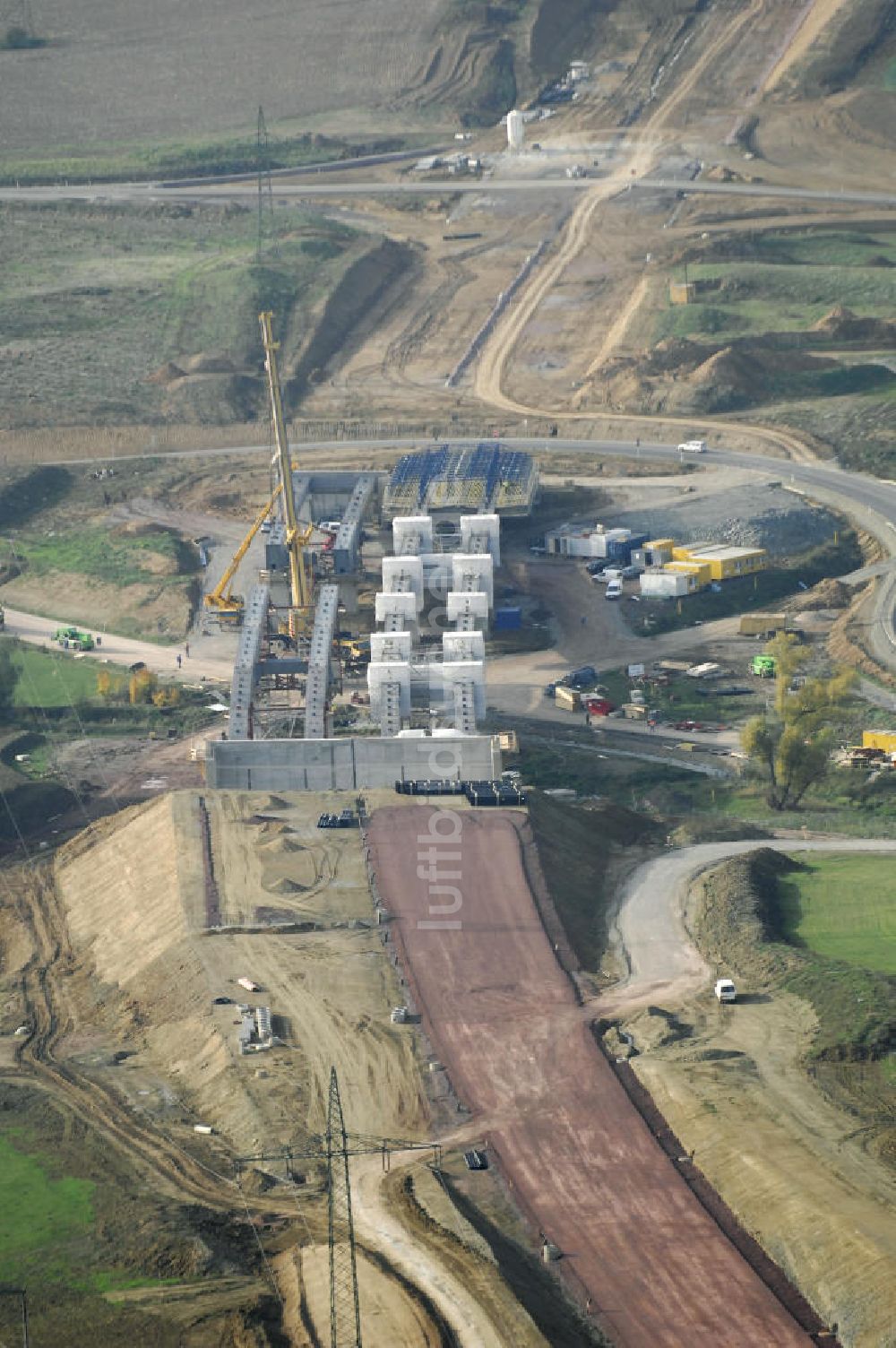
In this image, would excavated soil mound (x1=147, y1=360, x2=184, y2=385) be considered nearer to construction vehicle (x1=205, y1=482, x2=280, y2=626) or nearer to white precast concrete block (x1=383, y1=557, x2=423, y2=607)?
construction vehicle (x1=205, y1=482, x2=280, y2=626)

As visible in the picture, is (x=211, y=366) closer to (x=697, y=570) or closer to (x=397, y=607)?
(x=697, y=570)

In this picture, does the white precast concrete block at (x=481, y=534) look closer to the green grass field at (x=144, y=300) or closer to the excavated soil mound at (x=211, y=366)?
the green grass field at (x=144, y=300)

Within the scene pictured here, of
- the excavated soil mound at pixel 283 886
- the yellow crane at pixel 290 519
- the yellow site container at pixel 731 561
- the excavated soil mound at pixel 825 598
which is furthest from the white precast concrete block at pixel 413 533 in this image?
the excavated soil mound at pixel 283 886

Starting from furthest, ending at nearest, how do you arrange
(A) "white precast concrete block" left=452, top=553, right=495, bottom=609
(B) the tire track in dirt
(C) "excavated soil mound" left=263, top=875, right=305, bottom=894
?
(B) the tire track in dirt, (A) "white precast concrete block" left=452, top=553, right=495, bottom=609, (C) "excavated soil mound" left=263, top=875, right=305, bottom=894

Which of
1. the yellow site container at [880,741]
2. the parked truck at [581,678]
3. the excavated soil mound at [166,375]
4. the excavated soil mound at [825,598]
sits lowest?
the yellow site container at [880,741]

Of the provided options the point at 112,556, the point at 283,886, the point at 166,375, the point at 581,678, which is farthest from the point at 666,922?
the point at 166,375

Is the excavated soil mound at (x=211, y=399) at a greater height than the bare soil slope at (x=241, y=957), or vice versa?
the excavated soil mound at (x=211, y=399)

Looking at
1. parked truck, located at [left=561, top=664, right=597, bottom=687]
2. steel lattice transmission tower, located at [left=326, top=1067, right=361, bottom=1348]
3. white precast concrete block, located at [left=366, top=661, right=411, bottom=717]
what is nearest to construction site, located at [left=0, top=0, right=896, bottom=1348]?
steel lattice transmission tower, located at [left=326, top=1067, right=361, bottom=1348]
